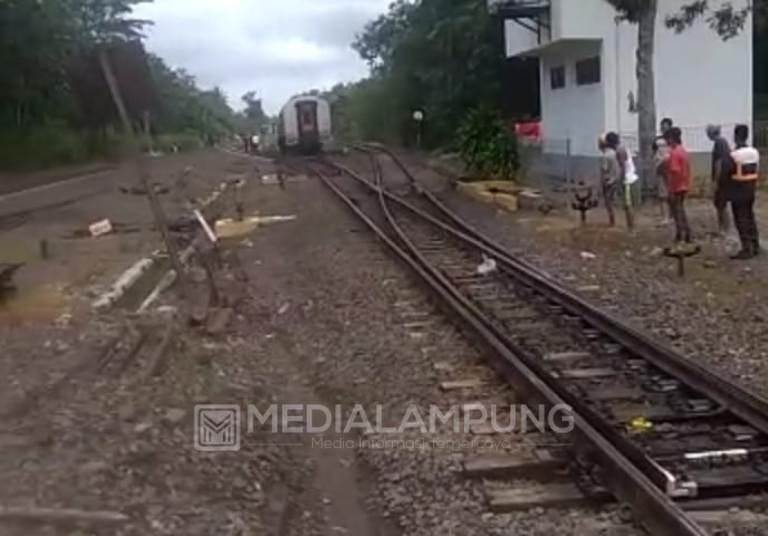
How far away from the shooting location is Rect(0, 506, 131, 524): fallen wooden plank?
219 inches

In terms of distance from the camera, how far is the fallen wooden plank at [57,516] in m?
5.56

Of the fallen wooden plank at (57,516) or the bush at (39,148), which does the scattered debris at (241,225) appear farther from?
the bush at (39,148)

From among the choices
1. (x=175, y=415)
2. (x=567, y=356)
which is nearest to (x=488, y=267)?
(x=567, y=356)

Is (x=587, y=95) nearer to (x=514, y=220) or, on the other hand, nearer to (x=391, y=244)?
(x=514, y=220)

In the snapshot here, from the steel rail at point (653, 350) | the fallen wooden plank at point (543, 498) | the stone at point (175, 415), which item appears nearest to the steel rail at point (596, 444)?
the fallen wooden plank at point (543, 498)

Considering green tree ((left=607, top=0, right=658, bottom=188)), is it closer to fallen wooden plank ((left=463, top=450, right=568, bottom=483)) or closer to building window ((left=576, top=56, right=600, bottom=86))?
building window ((left=576, top=56, right=600, bottom=86))

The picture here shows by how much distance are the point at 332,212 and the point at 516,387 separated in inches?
681

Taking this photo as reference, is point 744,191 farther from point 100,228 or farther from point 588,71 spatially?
point 588,71

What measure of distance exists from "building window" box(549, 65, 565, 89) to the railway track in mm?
22222

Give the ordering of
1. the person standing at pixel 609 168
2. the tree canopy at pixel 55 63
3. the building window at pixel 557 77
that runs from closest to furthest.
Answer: the person standing at pixel 609 168
the building window at pixel 557 77
the tree canopy at pixel 55 63

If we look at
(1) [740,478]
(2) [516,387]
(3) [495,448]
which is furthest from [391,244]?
(1) [740,478]

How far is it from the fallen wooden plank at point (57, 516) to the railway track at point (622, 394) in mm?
2551

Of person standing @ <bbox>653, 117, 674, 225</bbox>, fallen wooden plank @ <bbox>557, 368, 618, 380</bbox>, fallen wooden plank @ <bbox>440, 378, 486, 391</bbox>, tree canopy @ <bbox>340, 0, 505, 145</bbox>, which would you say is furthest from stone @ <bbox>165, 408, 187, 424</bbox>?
tree canopy @ <bbox>340, 0, 505, 145</bbox>

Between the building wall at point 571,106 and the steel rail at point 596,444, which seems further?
the building wall at point 571,106
